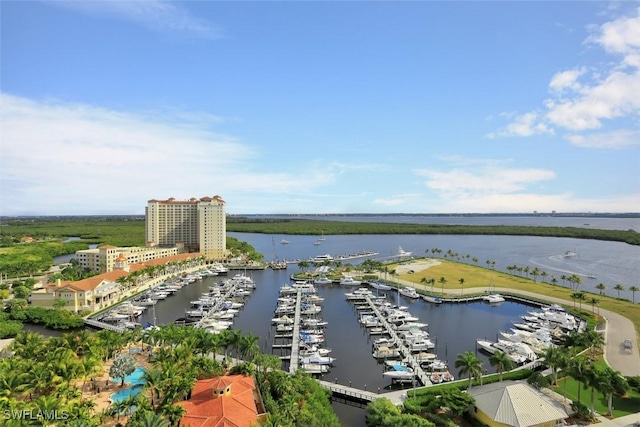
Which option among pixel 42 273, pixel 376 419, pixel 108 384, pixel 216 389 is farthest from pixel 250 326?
pixel 42 273

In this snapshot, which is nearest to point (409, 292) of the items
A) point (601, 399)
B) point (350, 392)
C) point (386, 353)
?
point (386, 353)

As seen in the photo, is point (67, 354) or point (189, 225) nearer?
point (67, 354)

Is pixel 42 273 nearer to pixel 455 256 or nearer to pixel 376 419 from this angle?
pixel 376 419

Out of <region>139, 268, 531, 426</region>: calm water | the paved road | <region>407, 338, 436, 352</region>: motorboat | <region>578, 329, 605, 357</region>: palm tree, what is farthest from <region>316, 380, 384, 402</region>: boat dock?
the paved road

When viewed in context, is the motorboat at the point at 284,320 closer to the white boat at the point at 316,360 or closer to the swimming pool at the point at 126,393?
the white boat at the point at 316,360

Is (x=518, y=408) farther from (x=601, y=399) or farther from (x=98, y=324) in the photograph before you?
(x=98, y=324)

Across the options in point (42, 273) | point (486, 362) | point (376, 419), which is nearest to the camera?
point (376, 419)

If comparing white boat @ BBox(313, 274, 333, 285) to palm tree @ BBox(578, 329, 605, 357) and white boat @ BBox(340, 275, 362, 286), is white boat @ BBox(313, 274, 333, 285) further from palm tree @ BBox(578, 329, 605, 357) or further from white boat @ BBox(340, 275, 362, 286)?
palm tree @ BBox(578, 329, 605, 357)
